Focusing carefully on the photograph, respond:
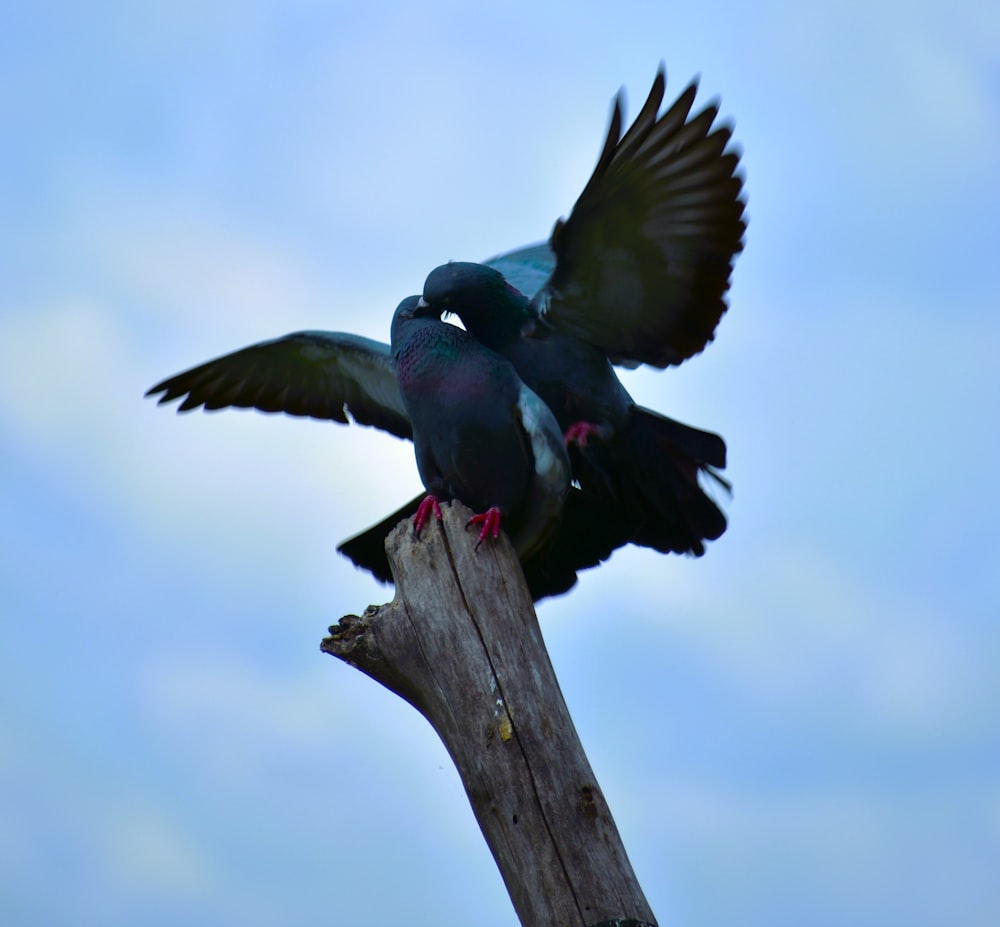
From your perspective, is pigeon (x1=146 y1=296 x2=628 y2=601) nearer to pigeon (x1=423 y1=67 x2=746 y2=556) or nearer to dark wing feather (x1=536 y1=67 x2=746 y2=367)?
pigeon (x1=423 y1=67 x2=746 y2=556)

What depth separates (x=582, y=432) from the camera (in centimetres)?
535

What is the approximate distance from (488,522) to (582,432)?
1.11 meters

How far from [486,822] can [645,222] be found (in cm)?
244

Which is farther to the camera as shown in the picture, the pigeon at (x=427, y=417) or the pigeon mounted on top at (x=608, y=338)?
the pigeon mounted on top at (x=608, y=338)

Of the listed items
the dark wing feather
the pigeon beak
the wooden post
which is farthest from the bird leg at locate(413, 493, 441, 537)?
the dark wing feather

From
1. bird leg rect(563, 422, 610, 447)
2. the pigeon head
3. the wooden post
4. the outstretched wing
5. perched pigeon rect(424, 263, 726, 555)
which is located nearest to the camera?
the wooden post

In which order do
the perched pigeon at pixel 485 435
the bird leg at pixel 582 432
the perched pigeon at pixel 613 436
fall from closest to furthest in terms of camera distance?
1. the perched pigeon at pixel 485 435
2. the perched pigeon at pixel 613 436
3. the bird leg at pixel 582 432

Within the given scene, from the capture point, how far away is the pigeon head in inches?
194

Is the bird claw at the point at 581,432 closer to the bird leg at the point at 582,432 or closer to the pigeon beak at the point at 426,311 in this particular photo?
the bird leg at the point at 582,432

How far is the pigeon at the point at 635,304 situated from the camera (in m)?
4.86

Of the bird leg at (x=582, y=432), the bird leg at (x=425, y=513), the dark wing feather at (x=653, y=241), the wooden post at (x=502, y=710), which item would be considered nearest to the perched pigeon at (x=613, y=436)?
the bird leg at (x=582, y=432)

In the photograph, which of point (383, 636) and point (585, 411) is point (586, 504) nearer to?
point (585, 411)

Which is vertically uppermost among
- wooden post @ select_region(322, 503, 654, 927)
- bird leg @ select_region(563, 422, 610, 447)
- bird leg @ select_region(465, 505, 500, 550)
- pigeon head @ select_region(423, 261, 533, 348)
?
pigeon head @ select_region(423, 261, 533, 348)

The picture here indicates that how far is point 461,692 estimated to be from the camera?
13.4 feet
